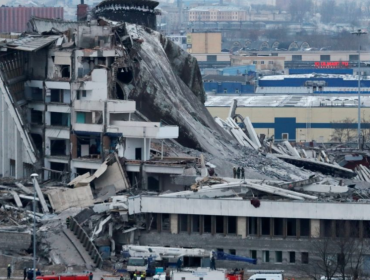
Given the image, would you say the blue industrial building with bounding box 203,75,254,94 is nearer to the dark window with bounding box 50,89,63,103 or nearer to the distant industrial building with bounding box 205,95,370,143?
the distant industrial building with bounding box 205,95,370,143

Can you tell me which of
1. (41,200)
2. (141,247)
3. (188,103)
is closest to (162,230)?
(141,247)

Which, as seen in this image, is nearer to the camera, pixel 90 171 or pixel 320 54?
pixel 90 171

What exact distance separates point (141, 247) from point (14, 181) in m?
7.43

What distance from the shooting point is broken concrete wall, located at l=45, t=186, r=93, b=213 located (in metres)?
38.5

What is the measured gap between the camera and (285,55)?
497 ft

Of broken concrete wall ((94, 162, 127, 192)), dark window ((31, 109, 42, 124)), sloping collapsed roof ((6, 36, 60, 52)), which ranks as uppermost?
sloping collapsed roof ((6, 36, 60, 52))

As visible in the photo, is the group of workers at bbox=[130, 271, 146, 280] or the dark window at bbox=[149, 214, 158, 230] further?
the dark window at bbox=[149, 214, 158, 230]

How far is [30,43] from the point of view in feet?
144

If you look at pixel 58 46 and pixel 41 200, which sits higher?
pixel 58 46

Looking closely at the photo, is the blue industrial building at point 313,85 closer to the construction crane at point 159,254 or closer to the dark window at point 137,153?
the dark window at point 137,153

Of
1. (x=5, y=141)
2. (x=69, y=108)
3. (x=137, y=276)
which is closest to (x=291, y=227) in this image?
(x=137, y=276)

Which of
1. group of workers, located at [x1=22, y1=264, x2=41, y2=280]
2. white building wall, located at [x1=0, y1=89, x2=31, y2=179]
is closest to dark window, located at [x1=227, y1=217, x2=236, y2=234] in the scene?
group of workers, located at [x1=22, y1=264, x2=41, y2=280]

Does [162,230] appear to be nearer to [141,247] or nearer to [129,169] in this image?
[141,247]

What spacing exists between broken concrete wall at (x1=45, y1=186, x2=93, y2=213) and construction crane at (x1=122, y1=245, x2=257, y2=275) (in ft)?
12.0
